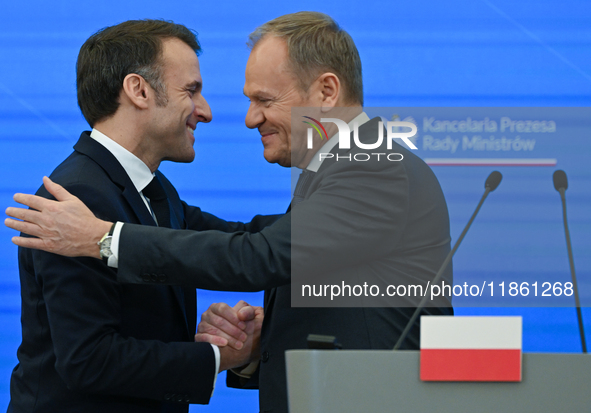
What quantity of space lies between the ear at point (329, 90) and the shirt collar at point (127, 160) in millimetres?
588

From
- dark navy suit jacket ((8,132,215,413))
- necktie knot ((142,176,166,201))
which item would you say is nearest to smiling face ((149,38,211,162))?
necktie knot ((142,176,166,201))

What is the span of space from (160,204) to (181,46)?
52 centimetres

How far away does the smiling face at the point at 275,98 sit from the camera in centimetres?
174

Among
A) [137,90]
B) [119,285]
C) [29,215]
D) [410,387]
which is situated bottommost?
[410,387]

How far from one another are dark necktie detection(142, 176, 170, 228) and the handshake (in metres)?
0.31

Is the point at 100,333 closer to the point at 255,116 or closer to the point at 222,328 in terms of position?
the point at 222,328

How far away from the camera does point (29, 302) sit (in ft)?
5.59

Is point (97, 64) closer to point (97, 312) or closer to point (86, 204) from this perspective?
point (86, 204)

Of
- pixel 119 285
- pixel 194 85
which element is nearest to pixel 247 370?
pixel 119 285

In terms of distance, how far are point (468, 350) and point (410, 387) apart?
108 mm

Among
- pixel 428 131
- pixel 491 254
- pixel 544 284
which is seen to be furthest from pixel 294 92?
pixel 544 284

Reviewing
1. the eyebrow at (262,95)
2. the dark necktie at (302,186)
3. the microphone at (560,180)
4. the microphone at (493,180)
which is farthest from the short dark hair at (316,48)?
the microphone at (560,180)

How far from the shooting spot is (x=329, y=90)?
1.74 meters

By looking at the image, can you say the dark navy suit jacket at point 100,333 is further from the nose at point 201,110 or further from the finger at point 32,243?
the nose at point 201,110
